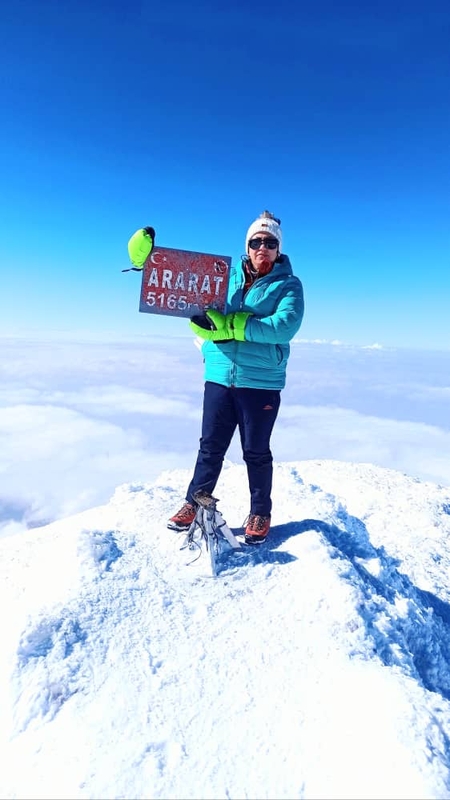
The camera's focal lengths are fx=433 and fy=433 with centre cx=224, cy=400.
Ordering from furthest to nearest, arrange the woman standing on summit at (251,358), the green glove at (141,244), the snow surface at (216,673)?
the woman standing on summit at (251,358)
the green glove at (141,244)
the snow surface at (216,673)

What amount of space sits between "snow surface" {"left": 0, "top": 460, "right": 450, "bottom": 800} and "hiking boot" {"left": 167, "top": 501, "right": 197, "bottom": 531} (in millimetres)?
164

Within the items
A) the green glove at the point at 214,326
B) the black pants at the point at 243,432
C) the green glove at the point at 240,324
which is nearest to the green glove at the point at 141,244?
the green glove at the point at 214,326

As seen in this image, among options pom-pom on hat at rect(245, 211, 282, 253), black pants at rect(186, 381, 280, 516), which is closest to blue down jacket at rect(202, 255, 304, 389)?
black pants at rect(186, 381, 280, 516)

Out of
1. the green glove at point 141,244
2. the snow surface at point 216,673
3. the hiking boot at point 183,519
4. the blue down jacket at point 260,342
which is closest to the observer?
the snow surface at point 216,673

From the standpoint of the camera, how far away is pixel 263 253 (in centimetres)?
447

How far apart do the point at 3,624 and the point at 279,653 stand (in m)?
1.93

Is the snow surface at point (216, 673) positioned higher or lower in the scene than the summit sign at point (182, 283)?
lower

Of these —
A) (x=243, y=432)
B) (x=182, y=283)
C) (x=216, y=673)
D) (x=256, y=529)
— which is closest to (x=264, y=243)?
(x=182, y=283)

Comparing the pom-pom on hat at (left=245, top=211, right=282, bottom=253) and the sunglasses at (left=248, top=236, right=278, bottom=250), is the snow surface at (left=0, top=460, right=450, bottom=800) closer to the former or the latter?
the sunglasses at (left=248, top=236, right=278, bottom=250)

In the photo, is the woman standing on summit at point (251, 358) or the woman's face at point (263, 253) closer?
the woman standing on summit at point (251, 358)

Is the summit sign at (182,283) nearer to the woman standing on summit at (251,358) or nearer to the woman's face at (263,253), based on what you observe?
the woman standing on summit at (251,358)

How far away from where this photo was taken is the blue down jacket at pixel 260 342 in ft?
14.3

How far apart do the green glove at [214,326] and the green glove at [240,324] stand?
1.9 inches

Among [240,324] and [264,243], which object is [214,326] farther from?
[264,243]
